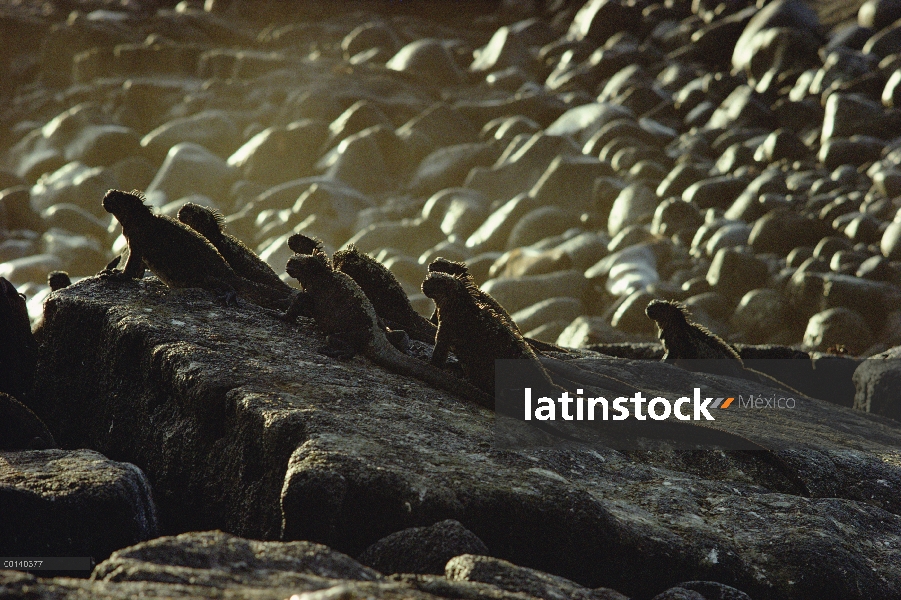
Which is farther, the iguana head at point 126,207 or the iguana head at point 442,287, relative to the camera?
the iguana head at point 126,207

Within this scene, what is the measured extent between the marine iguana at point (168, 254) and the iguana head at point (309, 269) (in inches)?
23.2

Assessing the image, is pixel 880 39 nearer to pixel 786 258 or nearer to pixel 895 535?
pixel 786 258

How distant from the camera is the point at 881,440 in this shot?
6.93 m

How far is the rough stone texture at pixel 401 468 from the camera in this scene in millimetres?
4059

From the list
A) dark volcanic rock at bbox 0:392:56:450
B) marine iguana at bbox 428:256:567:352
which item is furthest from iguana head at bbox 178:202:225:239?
dark volcanic rock at bbox 0:392:56:450

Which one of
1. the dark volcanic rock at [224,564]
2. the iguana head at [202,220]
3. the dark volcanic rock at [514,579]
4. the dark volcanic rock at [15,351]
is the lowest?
the dark volcanic rock at [514,579]

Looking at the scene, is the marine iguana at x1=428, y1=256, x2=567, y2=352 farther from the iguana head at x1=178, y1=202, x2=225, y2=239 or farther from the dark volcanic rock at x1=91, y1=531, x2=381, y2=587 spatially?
the dark volcanic rock at x1=91, y1=531, x2=381, y2=587

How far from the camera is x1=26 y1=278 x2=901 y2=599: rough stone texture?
4.06m

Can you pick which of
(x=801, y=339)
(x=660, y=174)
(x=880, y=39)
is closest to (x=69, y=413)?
(x=801, y=339)

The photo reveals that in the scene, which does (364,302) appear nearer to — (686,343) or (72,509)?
(72,509)

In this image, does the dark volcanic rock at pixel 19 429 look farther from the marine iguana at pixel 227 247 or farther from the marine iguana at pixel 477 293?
the marine iguana at pixel 477 293

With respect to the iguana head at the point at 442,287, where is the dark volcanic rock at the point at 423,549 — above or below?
below

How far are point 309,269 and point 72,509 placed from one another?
2539 mm

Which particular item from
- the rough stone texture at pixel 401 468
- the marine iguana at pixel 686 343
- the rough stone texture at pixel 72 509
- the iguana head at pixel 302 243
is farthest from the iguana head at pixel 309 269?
the marine iguana at pixel 686 343
